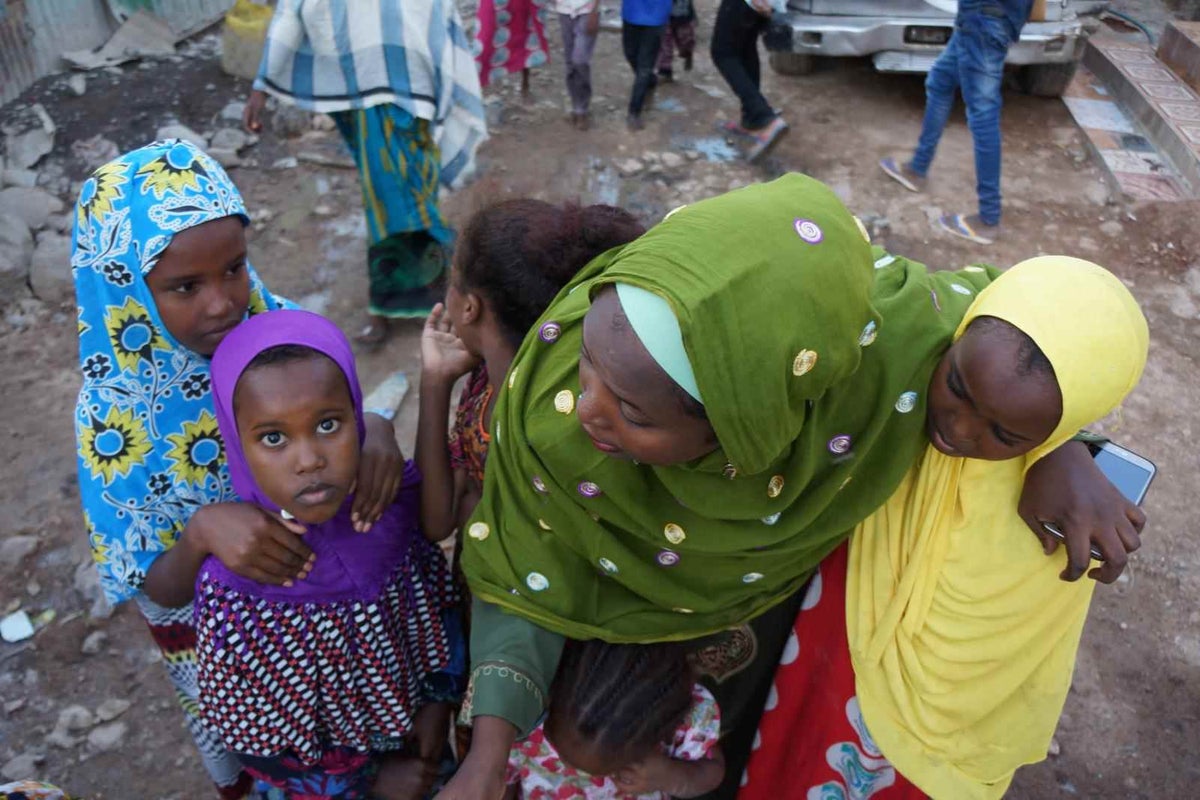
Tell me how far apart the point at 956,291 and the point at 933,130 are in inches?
169

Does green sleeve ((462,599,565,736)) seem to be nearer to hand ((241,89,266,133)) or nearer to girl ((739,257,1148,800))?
girl ((739,257,1148,800))

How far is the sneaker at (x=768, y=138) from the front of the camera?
554 centimetres

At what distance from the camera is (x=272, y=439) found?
1.50m

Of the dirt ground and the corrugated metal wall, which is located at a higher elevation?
the corrugated metal wall

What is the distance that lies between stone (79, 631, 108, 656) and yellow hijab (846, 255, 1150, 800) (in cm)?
242

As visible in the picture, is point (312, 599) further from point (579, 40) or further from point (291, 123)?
point (579, 40)

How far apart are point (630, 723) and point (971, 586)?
0.61m

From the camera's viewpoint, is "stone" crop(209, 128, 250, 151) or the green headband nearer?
the green headband

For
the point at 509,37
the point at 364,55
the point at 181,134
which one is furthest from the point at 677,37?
the point at 364,55

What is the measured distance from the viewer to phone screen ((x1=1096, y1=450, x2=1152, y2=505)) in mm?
1436

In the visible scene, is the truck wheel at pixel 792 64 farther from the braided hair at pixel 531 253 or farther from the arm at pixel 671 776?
the arm at pixel 671 776

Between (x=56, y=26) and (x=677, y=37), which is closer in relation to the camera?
(x=56, y=26)

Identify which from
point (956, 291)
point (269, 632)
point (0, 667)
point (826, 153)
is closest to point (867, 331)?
point (956, 291)

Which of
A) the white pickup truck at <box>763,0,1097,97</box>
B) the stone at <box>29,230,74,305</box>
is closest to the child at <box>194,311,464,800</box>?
the stone at <box>29,230,74,305</box>
